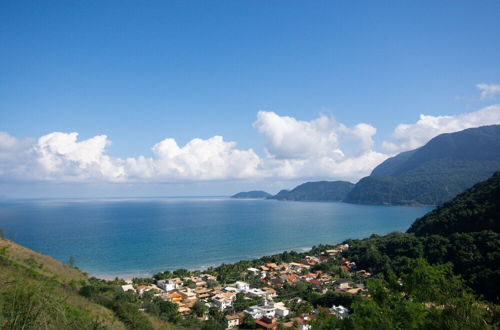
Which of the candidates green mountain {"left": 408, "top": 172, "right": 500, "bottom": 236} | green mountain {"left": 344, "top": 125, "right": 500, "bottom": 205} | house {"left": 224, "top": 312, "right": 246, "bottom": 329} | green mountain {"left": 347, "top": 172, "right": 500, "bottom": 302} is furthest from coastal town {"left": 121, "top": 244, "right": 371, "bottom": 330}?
green mountain {"left": 344, "top": 125, "right": 500, "bottom": 205}

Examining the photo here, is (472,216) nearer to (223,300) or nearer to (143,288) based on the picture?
(223,300)

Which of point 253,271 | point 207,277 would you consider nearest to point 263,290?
point 253,271

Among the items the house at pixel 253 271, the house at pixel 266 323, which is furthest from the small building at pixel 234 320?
the house at pixel 253 271

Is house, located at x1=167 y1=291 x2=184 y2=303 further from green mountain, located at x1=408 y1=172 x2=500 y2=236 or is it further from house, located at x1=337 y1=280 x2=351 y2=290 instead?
green mountain, located at x1=408 y1=172 x2=500 y2=236

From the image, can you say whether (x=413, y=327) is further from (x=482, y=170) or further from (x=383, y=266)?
(x=482, y=170)

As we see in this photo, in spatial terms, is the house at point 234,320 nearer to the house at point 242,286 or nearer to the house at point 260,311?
the house at point 260,311
